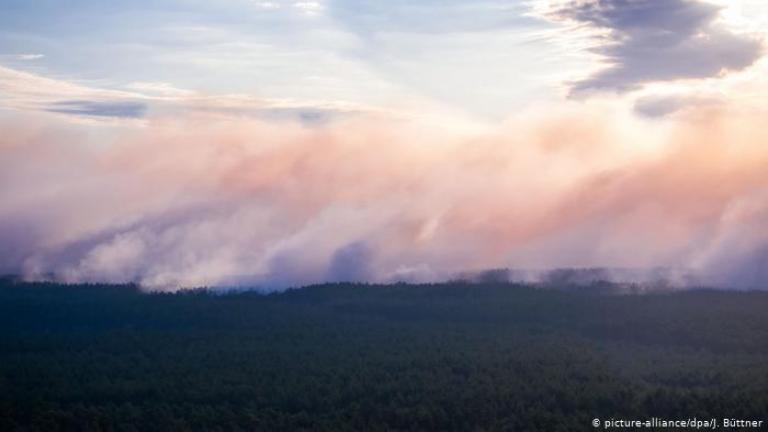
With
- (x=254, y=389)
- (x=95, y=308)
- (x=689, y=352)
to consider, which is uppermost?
(x=254, y=389)

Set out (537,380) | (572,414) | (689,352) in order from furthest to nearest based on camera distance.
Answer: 1. (689,352)
2. (537,380)
3. (572,414)

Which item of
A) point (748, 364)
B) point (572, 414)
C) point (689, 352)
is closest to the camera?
point (572, 414)

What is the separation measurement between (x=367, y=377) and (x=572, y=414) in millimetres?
24779

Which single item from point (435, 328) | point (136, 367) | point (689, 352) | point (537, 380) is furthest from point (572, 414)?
point (435, 328)

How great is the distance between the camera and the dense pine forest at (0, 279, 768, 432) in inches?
3954

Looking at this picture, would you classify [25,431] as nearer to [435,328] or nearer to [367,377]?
[367,377]

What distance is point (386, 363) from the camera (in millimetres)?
124438

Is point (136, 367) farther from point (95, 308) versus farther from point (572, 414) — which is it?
point (95, 308)

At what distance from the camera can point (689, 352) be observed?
461 ft

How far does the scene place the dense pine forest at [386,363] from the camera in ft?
330

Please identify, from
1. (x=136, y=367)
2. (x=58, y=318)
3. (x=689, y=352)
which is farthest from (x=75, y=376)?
(x=689, y=352)

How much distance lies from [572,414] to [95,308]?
11608cm

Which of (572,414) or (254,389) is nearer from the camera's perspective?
(572,414)

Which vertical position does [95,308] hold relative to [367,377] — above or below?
below
